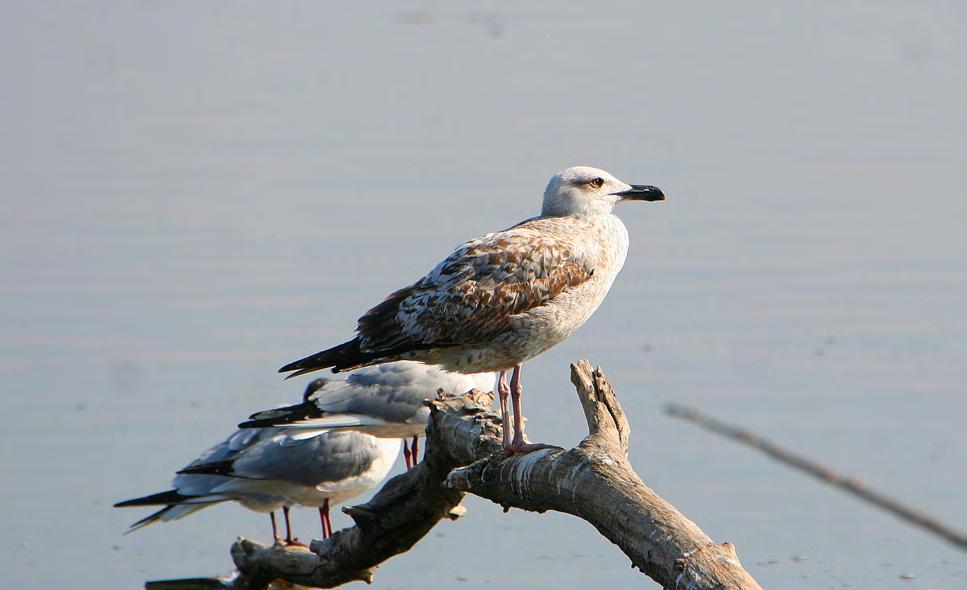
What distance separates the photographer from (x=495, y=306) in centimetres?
435

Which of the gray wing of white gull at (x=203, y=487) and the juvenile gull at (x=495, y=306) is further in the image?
the gray wing of white gull at (x=203, y=487)

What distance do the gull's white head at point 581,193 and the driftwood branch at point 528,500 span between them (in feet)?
2.27

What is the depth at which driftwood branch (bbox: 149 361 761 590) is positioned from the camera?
120 inches

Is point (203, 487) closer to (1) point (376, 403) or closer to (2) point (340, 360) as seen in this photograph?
(1) point (376, 403)

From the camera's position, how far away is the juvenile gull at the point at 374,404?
6.34 meters

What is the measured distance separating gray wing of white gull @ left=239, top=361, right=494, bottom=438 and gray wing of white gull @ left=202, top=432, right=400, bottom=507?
0.12 metres

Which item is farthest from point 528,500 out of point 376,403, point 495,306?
point 376,403

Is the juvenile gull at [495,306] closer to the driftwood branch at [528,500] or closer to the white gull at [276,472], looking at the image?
the driftwood branch at [528,500]

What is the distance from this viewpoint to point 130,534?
24.4ft

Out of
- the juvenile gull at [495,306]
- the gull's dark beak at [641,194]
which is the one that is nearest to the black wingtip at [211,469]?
the juvenile gull at [495,306]

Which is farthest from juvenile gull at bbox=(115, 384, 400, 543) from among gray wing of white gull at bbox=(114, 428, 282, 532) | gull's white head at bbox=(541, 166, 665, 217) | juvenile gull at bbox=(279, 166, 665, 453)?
gull's white head at bbox=(541, 166, 665, 217)

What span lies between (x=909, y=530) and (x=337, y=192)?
17.8 feet

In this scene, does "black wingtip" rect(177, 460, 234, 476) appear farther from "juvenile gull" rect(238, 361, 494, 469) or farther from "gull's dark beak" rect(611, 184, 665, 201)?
"gull's dark beak" rect(611, 184, 665, 201)

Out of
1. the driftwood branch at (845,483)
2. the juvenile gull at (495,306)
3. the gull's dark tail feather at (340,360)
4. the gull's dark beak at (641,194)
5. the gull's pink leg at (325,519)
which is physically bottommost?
the gull's pink leg at (325,519)
